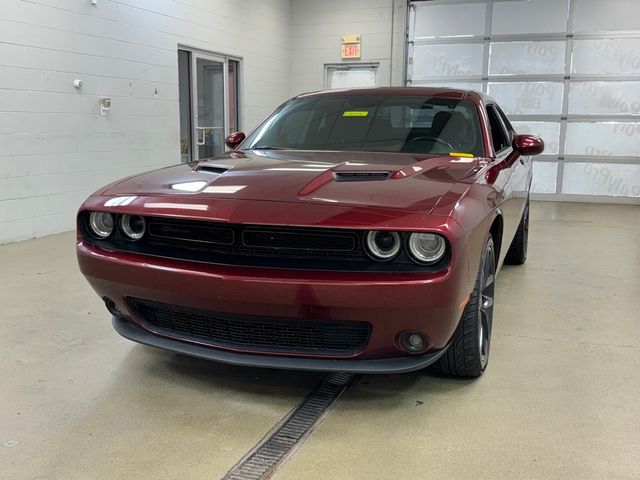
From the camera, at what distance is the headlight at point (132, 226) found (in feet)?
7.57

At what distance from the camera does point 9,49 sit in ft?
18.0

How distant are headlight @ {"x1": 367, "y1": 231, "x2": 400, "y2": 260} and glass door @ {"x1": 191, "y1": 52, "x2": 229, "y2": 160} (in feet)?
23.0

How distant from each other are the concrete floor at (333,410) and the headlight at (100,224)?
67cm

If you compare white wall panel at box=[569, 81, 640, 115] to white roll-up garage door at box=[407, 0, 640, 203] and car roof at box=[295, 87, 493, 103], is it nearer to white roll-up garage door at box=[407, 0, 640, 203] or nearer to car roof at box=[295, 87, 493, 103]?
white roll-up garage door at box=[407, 0, 640, 203]

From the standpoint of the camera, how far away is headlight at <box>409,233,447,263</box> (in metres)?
1.96

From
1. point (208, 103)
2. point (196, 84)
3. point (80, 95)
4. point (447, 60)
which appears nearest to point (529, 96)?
point (447, 60)

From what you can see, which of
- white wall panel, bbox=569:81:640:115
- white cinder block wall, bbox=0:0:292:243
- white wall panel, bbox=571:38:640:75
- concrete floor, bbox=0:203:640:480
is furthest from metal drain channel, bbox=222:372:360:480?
white wall panel, bbox=571:38:640:75

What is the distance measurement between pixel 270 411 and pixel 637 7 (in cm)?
938

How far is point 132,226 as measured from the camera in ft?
7.66

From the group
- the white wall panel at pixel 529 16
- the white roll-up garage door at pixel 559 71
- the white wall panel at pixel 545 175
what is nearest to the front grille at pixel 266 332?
the white wall panel at pixel 545 175

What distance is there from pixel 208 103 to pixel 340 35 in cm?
307

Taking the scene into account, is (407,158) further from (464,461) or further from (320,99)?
(464,461)

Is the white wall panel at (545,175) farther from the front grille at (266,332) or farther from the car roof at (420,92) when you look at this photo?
the front grille at (266,332)

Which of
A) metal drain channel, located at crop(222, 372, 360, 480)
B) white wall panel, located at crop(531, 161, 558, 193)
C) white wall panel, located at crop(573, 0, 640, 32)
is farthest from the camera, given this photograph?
white wall panel, located at crop(531, 161, 558, 193)
